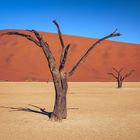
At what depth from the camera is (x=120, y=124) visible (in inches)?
496

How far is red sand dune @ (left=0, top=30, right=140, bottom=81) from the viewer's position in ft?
280

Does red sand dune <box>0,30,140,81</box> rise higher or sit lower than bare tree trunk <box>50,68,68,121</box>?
higher

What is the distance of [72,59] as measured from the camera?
101m

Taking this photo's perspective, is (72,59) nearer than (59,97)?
No

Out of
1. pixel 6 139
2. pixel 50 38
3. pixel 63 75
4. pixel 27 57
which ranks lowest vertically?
pixel 6 139

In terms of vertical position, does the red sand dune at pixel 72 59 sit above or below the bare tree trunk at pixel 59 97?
above

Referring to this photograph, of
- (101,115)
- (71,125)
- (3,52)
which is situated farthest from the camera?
(3,52)

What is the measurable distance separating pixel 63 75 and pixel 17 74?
72.2 m

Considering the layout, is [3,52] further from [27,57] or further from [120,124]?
[120,124]

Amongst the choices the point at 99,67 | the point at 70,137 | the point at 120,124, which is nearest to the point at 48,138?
the point at 70,137

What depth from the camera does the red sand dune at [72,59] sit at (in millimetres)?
85250

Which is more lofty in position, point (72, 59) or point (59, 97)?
point (72, 59)

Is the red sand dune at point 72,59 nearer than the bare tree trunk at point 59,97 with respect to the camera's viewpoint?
No

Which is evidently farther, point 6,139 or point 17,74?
point 17,74
